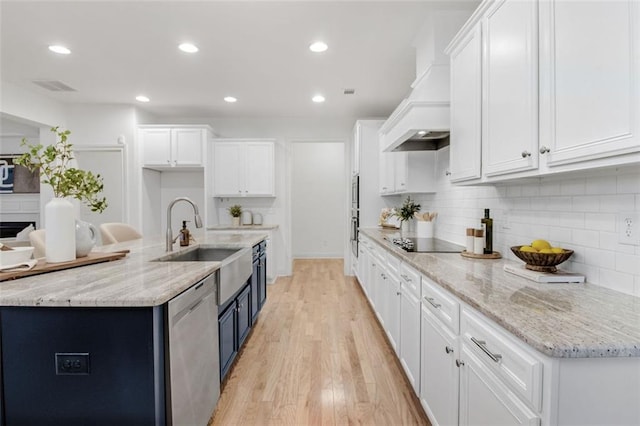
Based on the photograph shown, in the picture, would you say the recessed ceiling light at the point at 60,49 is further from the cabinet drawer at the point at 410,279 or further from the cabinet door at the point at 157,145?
the cabinet drawer at the point at 410,279

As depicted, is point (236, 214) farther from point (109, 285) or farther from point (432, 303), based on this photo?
point (432, 303)

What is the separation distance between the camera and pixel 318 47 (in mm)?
3184

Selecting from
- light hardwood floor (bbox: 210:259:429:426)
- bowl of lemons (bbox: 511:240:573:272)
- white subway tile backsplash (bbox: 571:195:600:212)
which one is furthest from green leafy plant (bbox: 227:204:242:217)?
white subway tile backsplash (bbox: 571:195:600:212)

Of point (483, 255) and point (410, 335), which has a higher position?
point (483, 255)

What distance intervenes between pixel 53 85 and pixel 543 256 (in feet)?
18.1

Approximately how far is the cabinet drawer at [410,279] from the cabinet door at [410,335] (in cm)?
3

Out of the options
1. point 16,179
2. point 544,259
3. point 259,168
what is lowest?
point 544,259

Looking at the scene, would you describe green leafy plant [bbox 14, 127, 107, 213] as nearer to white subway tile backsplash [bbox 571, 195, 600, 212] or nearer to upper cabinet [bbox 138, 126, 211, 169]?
white subway tile backsplash [bbox 571, 195, 600, 212]

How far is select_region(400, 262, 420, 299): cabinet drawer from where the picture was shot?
6.35 ft

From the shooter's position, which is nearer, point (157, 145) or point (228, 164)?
point (157, 145)

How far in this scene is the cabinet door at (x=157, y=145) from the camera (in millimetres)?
5230

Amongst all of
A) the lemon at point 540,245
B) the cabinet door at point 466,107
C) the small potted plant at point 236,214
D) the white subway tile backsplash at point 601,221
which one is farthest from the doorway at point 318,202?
the white subway tile backsplash at point 601,221

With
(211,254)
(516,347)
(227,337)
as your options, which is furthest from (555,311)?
(211,254)

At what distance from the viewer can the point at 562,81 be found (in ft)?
3.99
